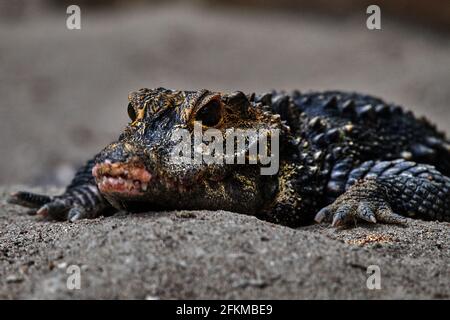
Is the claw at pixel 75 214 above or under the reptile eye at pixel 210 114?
under

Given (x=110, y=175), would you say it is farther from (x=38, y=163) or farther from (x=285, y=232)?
(x=38, y=163)

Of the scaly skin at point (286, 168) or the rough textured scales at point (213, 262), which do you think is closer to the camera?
the rough textured scales at point (213, 262)

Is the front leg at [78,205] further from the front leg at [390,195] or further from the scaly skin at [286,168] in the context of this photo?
the front leg at [390,195]

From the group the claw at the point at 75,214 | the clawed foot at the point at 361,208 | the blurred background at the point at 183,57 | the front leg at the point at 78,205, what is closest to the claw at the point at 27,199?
the front leg at the point at 78,205

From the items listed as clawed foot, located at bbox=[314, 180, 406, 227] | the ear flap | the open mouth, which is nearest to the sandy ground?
clawed foot, located at bbox=[314, 180, 406, 227]

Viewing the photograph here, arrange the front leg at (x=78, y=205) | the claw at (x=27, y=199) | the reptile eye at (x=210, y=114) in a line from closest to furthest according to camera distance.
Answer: the reptile eye at (x=210, y=114) < the front leg at (x=78, y=205) < the claw at (x=27, y=199)

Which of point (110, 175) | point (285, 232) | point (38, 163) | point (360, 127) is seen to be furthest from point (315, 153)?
point (38, 163)
